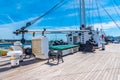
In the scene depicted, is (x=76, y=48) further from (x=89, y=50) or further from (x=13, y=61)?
(x=13, y=61)

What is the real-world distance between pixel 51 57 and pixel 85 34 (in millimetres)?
10863

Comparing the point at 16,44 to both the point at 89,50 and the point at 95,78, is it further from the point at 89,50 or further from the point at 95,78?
the point at 89,50

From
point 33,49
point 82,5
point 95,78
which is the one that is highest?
point 82,5

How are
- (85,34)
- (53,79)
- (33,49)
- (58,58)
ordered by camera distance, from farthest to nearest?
(85,34) → (33,49) → (58,58) → (53,79)

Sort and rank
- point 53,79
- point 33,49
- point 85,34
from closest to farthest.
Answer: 1. point 53,79
2. point 33,49
3. point 85,34

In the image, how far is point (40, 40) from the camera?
12000mm

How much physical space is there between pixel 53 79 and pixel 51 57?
5337 mm

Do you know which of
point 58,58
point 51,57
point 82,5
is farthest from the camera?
point 82,5

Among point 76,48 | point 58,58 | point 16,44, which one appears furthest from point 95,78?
point 76,48

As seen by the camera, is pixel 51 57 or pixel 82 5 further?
pixel 82 5

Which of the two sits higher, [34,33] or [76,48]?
[34,33]

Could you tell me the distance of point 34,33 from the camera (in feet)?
42.8

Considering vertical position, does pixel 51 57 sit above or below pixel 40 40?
below

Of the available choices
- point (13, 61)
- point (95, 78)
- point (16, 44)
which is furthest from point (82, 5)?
point (95, 78)
